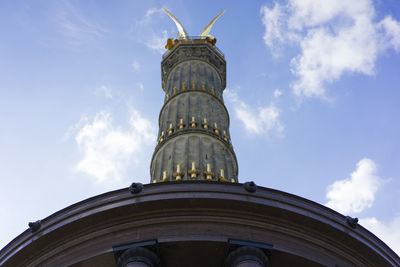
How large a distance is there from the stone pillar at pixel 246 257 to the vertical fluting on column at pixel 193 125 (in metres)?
13.1

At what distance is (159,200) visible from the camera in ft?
68.3

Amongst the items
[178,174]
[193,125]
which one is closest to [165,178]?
[178,174]

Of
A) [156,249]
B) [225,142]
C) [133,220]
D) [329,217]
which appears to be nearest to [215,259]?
[156,249]

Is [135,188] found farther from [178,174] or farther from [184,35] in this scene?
[184,35]

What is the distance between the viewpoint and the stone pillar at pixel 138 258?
739 inches

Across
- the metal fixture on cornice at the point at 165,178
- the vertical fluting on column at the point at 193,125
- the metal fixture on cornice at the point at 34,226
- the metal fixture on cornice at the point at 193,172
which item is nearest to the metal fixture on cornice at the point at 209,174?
the vertical fluting on column at the point at 193,125

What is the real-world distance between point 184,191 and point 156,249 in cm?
266

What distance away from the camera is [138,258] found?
18953 mm

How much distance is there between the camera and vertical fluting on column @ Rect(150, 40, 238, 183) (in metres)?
33.8

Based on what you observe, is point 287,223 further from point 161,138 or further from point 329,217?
point 161,138

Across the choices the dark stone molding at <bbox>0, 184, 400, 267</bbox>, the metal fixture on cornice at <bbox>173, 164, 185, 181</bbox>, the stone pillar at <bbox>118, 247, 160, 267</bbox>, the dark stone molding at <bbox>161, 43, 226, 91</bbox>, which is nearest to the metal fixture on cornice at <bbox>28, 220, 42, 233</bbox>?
the dark stone molding at <bbox>0, 184, 400, 267</bbox>

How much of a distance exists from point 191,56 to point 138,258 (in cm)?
3311

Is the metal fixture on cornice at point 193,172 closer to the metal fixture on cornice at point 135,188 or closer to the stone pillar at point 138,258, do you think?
the metal fixture on cornice at point 135,188

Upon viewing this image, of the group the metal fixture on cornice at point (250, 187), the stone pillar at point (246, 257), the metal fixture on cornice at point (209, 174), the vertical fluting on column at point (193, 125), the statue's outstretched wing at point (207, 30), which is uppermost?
the statue's outstretched wing at point (207, 30)
